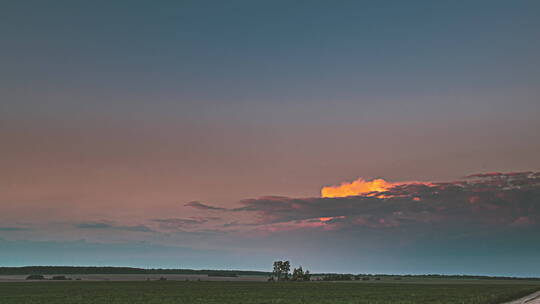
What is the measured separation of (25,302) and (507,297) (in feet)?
210

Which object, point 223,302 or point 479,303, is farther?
point 223,302

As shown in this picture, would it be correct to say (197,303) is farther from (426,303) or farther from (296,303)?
(426,303)

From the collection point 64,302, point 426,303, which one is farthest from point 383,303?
point 64,302

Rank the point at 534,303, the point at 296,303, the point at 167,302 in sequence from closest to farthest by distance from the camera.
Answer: the point at 534,303
the point at 296,303
the point at 167,302

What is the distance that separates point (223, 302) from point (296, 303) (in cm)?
1061

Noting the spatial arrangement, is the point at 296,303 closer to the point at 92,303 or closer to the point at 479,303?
the point at 479,303

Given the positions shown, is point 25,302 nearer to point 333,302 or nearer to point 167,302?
point 167,302

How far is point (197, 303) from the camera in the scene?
219 feet

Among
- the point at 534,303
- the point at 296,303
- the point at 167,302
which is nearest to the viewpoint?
the point at 534,303

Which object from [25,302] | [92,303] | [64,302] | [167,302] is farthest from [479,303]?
[25,302]

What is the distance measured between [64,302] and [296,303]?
31393mm

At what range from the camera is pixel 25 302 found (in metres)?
69.3

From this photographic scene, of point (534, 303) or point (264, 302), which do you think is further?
point (264, 302)

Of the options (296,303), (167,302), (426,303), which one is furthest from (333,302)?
(167,302)
